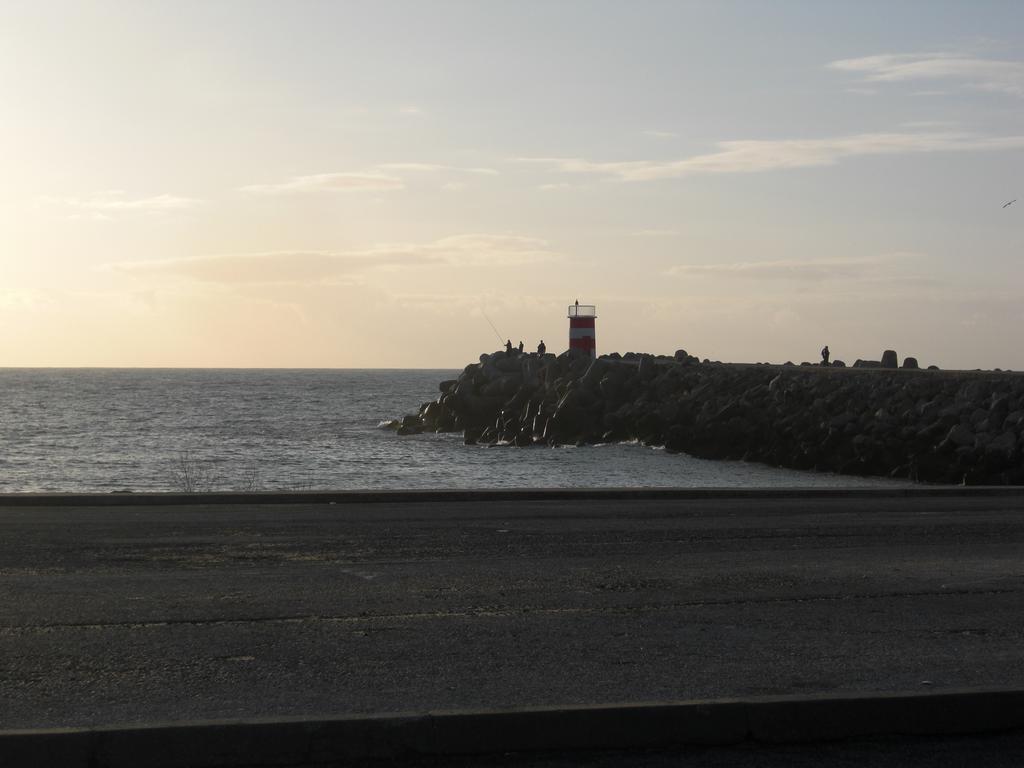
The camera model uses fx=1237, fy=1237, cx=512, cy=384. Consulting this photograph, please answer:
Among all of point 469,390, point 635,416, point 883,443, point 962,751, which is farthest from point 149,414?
point 962,751

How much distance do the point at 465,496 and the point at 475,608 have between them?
6331 millimetres

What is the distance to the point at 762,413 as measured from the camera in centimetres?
4091

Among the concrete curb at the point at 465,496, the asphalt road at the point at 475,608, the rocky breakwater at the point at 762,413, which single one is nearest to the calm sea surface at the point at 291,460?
the rocky breakwater at the point at 762,413

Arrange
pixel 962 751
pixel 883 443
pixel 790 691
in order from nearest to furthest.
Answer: pixel 962 751 → pixel 790 691 → pixel 883 443

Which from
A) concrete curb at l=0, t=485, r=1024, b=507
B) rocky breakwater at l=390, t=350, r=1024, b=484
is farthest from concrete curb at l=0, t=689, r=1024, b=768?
rocky breakwater at l=390, t=350, r=1024, b=484

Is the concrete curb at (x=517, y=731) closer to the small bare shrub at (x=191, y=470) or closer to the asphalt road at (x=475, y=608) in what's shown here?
the asphalt road at (x=475, y=608)

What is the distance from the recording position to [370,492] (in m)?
14.6

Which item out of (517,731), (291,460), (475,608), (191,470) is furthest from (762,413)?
(517,731)

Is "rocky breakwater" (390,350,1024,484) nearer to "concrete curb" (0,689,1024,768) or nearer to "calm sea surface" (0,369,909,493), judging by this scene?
"calm sea surface" (0,369,909,493)

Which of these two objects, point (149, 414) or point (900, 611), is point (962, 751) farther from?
point (149, 414)

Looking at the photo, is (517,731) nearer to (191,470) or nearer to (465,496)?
(465,496)

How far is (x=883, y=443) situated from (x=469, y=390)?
1180 inches

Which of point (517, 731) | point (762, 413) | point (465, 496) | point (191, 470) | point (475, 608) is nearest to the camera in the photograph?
point (517, 731)

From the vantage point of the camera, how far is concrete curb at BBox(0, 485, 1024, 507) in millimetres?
13918
